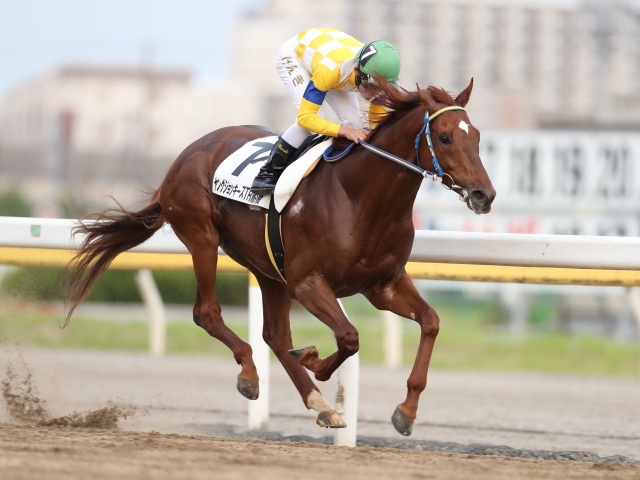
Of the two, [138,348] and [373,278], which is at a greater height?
[373,278]

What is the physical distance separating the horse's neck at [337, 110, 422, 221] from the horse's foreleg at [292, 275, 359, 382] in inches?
16.5

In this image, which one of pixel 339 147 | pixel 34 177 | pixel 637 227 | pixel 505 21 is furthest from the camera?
pixel 505 21

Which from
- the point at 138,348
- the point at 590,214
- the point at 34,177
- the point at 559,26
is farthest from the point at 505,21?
the point at 138,348

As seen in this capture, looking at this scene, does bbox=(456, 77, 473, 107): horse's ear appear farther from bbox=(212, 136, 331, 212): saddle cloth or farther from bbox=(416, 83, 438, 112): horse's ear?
bbox=(212, 136, 331, 212): saddle cloth

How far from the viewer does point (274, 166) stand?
16.1ft

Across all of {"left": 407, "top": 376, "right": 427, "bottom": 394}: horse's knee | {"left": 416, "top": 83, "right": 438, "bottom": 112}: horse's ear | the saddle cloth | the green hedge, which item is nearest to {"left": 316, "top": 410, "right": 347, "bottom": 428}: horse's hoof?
{"left": 407, "top": 376, "right": 427, "bottom": 394}: horse's knee

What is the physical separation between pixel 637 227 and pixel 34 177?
37.9 m

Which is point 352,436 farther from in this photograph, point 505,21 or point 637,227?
point 505,21

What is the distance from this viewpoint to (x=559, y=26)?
6147 centimetres

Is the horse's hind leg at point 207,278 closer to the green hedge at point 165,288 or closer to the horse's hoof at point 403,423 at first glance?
the horse's hoof at point 403,423

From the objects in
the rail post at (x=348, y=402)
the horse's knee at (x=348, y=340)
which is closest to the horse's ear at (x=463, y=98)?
the horse's knee at (x=348, y=340)

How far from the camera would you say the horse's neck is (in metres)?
4.49

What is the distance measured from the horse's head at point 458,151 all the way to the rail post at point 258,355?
1496 millimetres

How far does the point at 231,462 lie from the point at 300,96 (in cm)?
215
